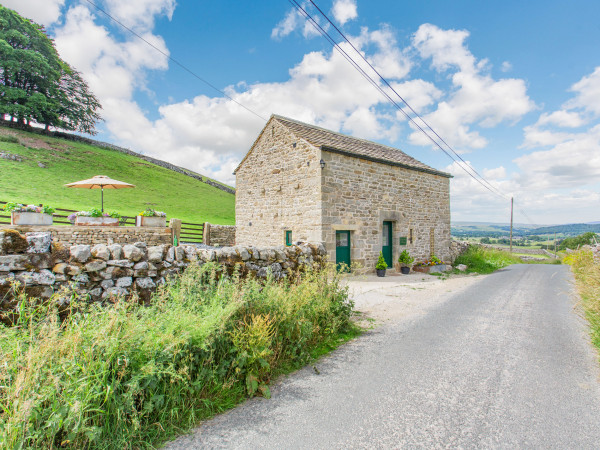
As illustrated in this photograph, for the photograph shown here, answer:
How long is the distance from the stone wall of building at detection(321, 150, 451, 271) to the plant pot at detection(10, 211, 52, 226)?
1118 centimetres

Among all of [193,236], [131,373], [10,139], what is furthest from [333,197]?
→ [10,139]

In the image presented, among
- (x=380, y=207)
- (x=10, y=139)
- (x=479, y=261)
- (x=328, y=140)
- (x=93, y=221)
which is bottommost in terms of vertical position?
(x=479, y=261)

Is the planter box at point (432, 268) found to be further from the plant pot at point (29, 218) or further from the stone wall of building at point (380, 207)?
the plant pot at point (29, 218)

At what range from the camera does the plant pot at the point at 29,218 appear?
10984 mm

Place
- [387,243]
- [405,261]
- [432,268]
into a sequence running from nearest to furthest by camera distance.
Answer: [405,261] → [387,243] → [432,268]

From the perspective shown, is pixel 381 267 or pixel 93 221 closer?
pixel 93 221

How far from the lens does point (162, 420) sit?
8.54 feet

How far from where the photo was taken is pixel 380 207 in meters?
13.8

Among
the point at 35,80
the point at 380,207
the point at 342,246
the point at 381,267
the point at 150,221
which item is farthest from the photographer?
the point at 35,80

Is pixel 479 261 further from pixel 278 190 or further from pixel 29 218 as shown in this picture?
pixel 29 218

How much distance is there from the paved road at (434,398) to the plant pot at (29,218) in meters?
13.0

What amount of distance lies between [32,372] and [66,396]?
1.25 feet

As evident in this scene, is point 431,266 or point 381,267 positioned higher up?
point 381,267

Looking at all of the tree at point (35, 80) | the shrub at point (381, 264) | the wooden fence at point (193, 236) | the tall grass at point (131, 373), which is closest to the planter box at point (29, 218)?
the wooden fence at point (193, 236)
